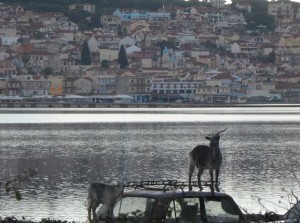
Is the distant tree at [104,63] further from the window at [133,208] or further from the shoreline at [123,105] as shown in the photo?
the window at [133,208]

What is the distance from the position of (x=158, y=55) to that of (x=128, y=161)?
363 feet

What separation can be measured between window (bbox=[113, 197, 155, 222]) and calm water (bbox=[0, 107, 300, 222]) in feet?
2.85

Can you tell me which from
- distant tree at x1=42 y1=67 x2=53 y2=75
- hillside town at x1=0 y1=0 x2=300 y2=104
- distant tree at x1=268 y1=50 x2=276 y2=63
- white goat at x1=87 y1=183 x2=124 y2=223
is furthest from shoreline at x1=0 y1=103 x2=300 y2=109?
white goat at x1=87 y1=183 x2=124 y2=223

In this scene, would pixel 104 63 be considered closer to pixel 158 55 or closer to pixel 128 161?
pixel 158 55

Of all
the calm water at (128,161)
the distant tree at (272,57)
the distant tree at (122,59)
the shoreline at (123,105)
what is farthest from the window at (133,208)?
the distant tree at (272,57)

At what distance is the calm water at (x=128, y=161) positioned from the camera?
18234 mm

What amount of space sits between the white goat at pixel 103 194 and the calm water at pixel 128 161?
136 cm

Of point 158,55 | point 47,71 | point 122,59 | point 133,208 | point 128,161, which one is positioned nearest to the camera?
point 133,208

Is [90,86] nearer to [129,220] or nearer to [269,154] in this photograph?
[269,154]

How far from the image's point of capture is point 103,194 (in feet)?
34.4

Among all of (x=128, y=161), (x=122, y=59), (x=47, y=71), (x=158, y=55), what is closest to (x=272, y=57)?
(x=158, y=55)

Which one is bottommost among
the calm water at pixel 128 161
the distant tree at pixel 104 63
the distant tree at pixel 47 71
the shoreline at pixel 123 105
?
the shoreline at pixel 123 105

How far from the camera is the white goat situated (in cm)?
1024

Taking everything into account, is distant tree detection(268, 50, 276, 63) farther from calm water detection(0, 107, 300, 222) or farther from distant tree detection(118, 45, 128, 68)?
calm water detection(0, 107, 300, 222)
